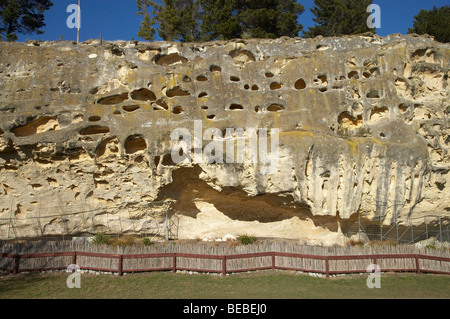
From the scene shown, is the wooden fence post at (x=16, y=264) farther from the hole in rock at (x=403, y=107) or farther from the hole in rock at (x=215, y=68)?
the hole in rock at (x=403, y=107)

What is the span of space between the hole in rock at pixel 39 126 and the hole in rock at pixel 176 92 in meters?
4.83

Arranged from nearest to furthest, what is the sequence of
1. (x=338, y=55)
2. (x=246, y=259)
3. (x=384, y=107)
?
1. (x=246, y=259)
2. (x=384, y=107)
3. (x=338, y=55)

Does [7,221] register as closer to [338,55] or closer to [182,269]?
[182,269]

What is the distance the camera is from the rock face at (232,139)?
17.1 metres

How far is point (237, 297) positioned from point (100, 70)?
12866 mm

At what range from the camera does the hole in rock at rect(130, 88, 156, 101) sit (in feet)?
61.7

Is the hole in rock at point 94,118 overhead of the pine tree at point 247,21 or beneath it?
beneath

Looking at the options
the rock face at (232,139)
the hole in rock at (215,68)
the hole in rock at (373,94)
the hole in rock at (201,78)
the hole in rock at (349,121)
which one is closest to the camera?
the rock face at (232,139)

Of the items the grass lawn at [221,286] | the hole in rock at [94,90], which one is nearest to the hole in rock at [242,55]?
the hole in rock at [94,90]

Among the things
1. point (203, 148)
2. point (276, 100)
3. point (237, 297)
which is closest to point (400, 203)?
point (276, 100)

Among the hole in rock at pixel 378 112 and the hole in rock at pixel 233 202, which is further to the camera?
the hole in rock at pixel 378 112

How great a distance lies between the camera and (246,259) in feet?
44.2

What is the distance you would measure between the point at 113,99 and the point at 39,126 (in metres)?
3.25

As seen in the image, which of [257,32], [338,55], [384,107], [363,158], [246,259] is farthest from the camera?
[257,32]
